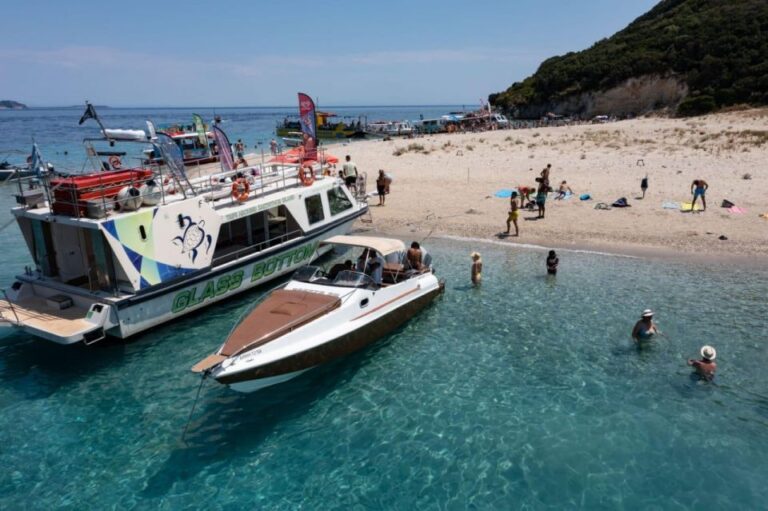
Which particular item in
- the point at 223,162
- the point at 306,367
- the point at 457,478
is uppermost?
the point at 223,162

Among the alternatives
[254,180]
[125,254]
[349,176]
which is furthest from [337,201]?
[125,254]

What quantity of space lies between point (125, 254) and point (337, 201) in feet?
27.4

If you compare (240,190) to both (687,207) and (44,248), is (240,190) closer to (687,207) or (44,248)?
(44,248)

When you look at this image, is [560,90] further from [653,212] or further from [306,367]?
[306,367]

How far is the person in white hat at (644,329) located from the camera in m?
12.8

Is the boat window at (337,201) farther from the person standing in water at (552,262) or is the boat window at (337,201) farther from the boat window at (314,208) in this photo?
the person standing in water at (552,262)

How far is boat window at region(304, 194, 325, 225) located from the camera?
714 inches

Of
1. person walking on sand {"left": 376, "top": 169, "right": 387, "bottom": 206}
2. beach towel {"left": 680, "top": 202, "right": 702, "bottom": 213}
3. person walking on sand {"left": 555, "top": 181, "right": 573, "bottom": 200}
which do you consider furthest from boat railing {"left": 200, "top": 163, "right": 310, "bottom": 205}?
beach towel {"left": 680, "top": 202, "right": 702, "bottom": 213}

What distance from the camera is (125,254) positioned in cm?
1277

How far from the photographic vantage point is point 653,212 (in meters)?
23.8

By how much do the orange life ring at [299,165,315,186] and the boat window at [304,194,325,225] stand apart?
1.79 ft

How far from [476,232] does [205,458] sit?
16.2m

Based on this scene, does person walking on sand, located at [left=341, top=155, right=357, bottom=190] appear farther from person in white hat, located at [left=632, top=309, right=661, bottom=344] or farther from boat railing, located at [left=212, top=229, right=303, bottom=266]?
person in white hat, located at [left=632, top=309, right=661, bottom=344]

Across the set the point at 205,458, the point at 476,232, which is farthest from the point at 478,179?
the point at 205,458
